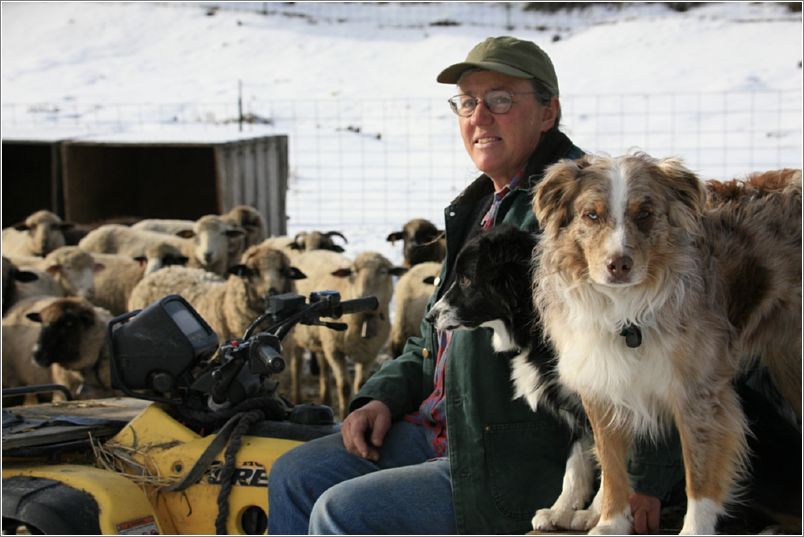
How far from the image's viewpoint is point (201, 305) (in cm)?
915

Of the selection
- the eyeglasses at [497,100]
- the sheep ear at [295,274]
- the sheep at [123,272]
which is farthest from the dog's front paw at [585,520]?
the sheep at [123,272]

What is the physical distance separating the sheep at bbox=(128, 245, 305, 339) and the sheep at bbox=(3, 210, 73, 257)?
3.58 m

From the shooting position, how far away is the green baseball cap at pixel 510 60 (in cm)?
356

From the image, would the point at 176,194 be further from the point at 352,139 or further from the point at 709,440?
the point at 709,440

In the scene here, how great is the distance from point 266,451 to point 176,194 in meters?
14.5

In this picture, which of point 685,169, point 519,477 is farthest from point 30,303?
point 685,169

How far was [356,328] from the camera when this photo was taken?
8992 mm

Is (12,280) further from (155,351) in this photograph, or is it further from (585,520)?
(585,520)

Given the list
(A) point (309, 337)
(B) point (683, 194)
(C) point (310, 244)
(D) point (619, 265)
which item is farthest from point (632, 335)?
(C) point (310, 244)

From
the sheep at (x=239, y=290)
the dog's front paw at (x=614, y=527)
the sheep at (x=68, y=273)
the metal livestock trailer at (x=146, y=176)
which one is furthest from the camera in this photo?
the metal livestock trailer at (x=146, y=176)

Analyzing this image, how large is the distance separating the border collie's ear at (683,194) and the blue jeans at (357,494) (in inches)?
45.3

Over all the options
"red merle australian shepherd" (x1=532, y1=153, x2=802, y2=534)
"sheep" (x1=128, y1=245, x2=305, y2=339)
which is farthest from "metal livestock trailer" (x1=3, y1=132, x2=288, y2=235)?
"red merle australian shepherd" (x1=532, y1=153, x2=802, y2=534)

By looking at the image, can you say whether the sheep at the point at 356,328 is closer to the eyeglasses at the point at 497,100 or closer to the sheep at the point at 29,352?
the sheep at the point at 29,352

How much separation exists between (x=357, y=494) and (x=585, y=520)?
0.73m
